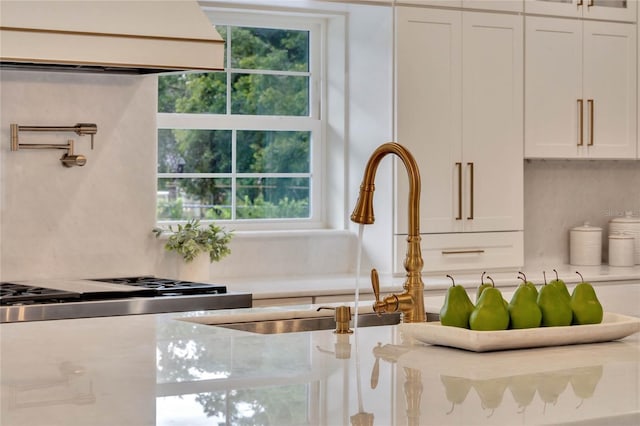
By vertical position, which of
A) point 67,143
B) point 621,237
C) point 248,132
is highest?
point 248,132

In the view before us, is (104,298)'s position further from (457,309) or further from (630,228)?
(630,228)

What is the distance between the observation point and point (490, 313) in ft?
6.46

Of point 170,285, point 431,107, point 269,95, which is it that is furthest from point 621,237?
point 170,285

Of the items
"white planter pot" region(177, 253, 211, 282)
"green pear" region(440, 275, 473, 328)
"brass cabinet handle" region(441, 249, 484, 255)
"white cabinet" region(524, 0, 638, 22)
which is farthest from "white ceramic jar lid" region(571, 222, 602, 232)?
"green pear" region(440, 275, 473, 328)

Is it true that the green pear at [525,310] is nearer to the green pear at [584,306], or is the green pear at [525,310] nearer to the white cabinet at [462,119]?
the green pear at [584,306]

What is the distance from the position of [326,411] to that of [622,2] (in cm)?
408

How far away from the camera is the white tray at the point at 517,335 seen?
77.4 inches

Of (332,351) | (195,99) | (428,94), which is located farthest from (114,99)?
(332,351)

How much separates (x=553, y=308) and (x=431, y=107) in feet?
8.35

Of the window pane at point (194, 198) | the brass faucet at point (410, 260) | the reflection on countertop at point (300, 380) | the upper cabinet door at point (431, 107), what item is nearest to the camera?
the reflection on countertop at point (300, 380)

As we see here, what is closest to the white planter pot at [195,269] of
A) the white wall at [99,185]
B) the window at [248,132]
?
the white wall at [99,185]

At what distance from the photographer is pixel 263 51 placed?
474cm

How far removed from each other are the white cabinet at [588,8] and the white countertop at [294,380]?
2.78 meters

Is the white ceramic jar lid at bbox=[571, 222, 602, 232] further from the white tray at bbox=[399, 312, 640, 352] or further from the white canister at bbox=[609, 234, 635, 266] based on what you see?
the white tray at bbox=[399, 312, 640, 352]
